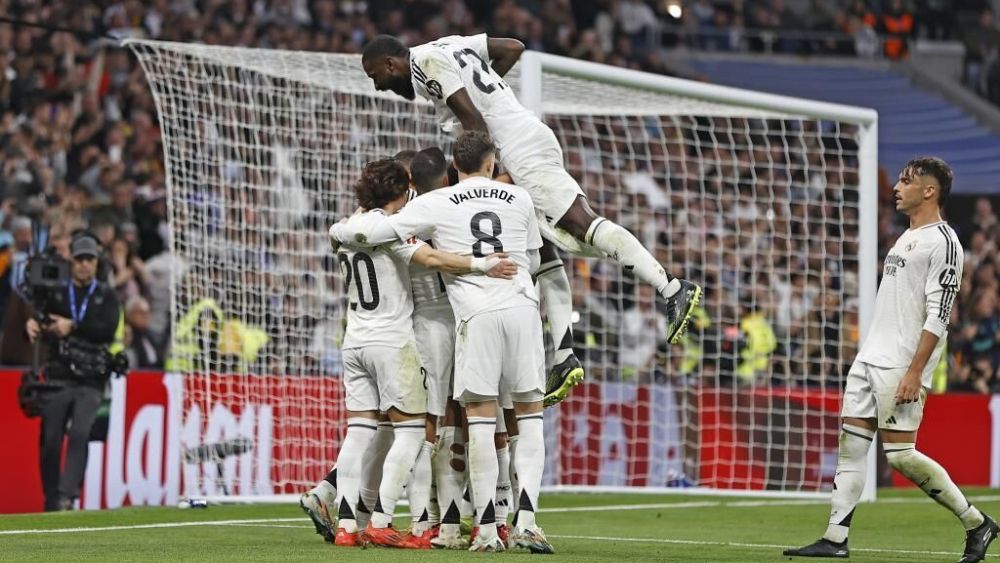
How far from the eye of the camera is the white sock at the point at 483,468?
8492 millimetres

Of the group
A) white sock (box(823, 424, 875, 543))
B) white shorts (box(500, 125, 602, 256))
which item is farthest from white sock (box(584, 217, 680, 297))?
→ white sock (box(823, 424, 875, 543))

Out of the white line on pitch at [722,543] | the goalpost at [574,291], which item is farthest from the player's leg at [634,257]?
the goalpost at [574,291]

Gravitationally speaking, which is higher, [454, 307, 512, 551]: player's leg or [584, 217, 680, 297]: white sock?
[584, 217, 680, 297]: white sock

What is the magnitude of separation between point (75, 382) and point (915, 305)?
735 centimetres

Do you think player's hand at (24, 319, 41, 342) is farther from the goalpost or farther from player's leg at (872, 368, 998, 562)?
player's leg at (872, 368, 998, 562)

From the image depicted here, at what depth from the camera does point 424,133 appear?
15.5 m

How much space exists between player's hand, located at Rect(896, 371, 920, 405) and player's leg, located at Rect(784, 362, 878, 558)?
0.26m

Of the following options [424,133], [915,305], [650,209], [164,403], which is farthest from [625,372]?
[915,305]

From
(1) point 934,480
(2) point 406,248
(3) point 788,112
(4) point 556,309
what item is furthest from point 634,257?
(3) point 788,112

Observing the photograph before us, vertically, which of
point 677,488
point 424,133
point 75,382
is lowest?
point 677,488

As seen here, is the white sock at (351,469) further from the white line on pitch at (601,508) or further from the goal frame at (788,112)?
the goal frame at (788,112)

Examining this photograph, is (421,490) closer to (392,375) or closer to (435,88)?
(392,375)

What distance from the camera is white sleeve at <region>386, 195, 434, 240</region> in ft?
28.0

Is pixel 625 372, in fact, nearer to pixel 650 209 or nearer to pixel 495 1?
pixel 650 209
